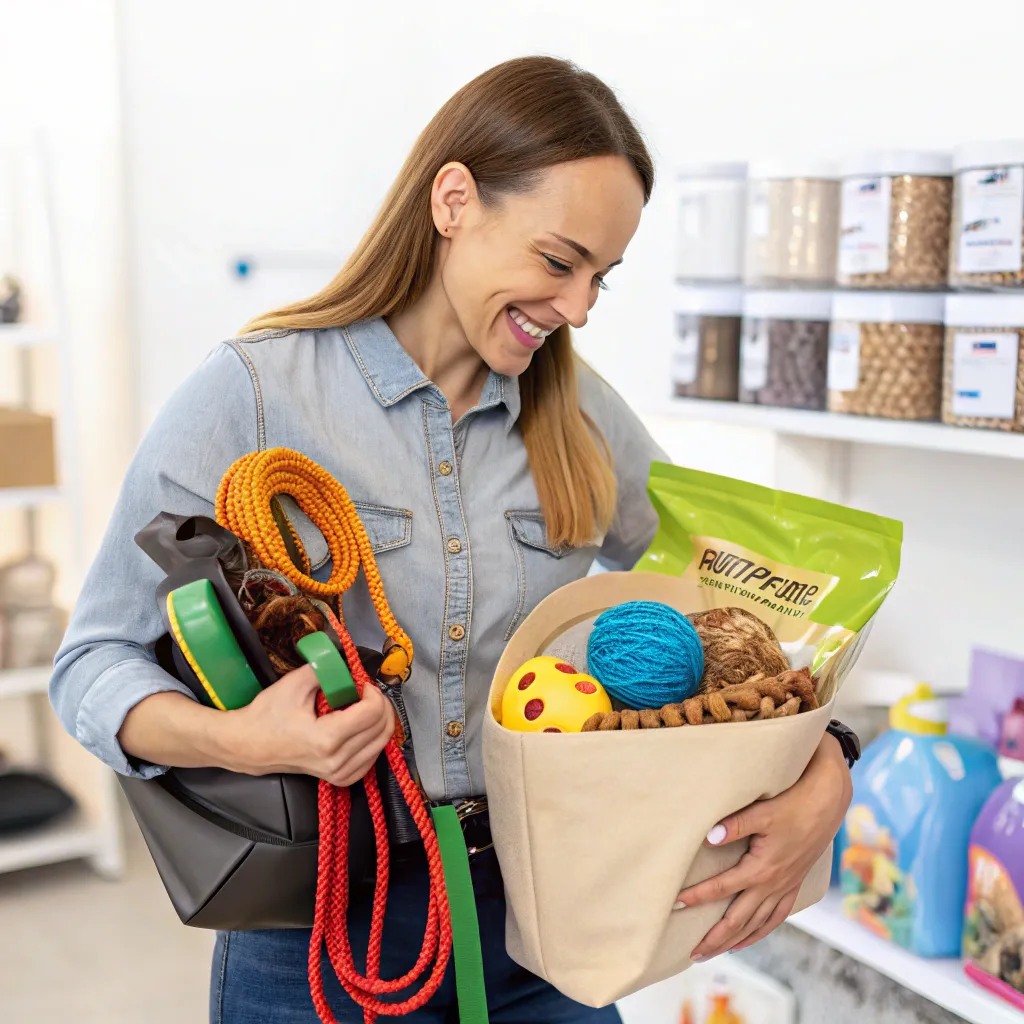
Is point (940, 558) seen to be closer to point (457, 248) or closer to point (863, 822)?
point (863, 822)

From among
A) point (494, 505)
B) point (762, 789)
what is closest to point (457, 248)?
point (494, 505)

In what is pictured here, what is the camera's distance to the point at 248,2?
107 inches

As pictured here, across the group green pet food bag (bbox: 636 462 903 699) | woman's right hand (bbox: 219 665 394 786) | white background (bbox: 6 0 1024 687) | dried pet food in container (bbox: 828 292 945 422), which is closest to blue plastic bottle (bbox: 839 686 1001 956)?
white background (bbox: 6 0 1024 687)

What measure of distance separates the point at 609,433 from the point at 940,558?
568mm

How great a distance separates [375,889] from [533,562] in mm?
324

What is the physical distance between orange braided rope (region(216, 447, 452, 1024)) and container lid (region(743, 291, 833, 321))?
0.71 meters

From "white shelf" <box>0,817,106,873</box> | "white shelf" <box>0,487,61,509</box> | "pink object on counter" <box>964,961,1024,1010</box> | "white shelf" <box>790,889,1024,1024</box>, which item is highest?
"white shelf" <box>0,487,61,509</box>

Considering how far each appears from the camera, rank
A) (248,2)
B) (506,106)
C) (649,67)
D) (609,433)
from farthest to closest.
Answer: (248,2), (649,67), (609,433), (506,106)

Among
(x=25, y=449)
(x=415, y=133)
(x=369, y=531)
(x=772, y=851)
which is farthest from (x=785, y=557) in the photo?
Result: (x=415, y=133)

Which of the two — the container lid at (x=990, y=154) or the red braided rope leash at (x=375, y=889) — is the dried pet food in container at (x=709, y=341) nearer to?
the container lid at (x=990, y=154)

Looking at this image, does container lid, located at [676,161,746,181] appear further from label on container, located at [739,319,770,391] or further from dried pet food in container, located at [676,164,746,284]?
label on container, located at [739,319,770,391]

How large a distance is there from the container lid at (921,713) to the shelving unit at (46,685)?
5.79 feet

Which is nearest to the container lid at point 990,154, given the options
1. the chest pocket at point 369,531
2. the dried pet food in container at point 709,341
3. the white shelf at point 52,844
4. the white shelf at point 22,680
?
the dried pet food in container at point 709,341

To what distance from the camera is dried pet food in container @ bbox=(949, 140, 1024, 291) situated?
115cm
